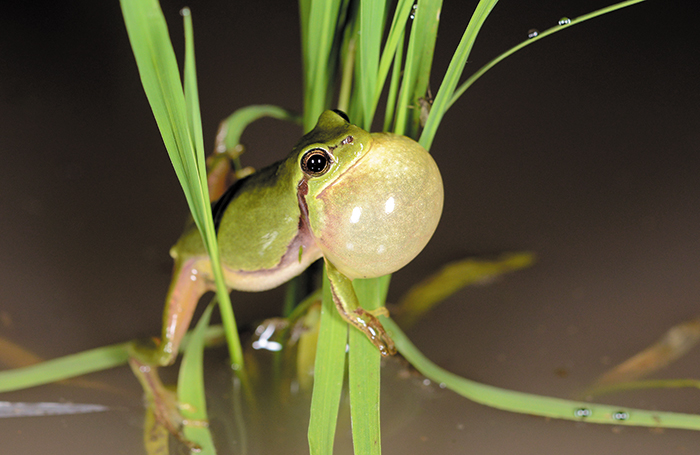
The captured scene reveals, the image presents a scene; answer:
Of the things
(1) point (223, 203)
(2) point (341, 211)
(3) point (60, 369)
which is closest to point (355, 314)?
(2) point (341, 211)

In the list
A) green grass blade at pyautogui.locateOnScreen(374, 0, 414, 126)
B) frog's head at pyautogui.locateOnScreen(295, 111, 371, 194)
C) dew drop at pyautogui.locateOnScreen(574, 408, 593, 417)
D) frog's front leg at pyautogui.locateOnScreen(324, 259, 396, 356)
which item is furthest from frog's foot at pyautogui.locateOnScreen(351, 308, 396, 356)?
dew drop at pyautogui.locateOnScreen(574, 408, 593, 417)

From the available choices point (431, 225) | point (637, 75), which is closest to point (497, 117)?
point (637, 75)

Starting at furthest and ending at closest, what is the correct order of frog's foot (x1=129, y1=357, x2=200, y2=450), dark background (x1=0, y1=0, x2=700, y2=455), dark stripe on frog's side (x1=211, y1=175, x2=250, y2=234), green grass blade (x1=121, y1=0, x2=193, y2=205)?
dark background (x1=0, y1=0, x2=700, y2=455) < frog's foot (x1=129, y1=357, x2=200, y2=450) < dark stripe on frog's side (x1=211, y1=175, x2=250, y2=234) < green grass blade (x1=121, y1=0, x2=193, y2=205)

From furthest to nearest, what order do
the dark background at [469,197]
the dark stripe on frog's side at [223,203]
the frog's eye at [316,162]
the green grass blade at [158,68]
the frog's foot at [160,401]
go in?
1. the dark background at [469,197]
2. the frog's foot at [160,401]
3. the dark stripe on frog's side at [223,203]
4. the frog's eye at [316,162]
5. the green grass blade at [158,68]

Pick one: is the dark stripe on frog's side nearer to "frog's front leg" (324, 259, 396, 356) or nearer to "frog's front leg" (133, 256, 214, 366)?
"frog's front leg" (133, 256, 214, 366)

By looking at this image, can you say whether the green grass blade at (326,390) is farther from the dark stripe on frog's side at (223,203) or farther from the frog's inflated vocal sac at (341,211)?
the dark stripe on frog's side at (223,203)

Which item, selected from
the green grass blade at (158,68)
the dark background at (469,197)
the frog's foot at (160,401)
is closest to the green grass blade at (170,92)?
the green grass blade at (158,68)
